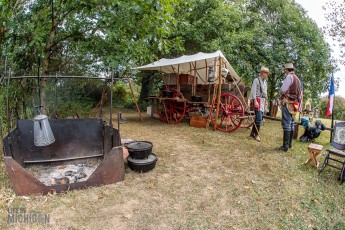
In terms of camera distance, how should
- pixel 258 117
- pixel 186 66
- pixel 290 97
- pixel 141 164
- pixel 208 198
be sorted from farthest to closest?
1. pixel 186 66
2. pixel 258 117
3. pixel 290 97
4. pixel 141 164
5. pixel 208 198

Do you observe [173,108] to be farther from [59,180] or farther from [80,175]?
[59,180]

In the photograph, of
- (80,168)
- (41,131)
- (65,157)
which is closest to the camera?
(41,131)

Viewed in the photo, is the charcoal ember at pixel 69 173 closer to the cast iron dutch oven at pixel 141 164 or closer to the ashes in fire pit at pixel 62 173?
the ashes in fire pit at pixel 62 173

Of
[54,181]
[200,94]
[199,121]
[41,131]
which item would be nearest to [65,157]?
[54,181]

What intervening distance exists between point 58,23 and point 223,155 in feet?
14.6

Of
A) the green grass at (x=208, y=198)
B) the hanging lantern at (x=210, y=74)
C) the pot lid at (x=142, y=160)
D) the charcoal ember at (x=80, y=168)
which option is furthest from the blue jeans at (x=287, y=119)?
the charcoal ember at (x=80, y=168)

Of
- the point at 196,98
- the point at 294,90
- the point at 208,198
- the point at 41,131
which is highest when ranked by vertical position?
the point at 294,90

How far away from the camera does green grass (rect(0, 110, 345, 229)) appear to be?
2.26 metres

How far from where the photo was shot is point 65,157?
3725 mm

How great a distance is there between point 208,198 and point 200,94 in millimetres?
4890

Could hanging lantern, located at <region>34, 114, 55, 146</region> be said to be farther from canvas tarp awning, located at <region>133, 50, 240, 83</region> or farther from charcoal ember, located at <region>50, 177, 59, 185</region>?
canvas tarp awning, located at <region>133, 50, 240, 83</region>

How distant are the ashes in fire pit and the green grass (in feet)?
1.23

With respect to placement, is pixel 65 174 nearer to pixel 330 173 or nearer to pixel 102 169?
pixel 102 169

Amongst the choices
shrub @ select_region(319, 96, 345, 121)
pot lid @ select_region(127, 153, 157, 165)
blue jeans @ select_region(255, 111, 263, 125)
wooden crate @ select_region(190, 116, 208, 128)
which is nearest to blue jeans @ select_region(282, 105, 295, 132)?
blue jeans @ select_region(255, 111, 263, 125)
